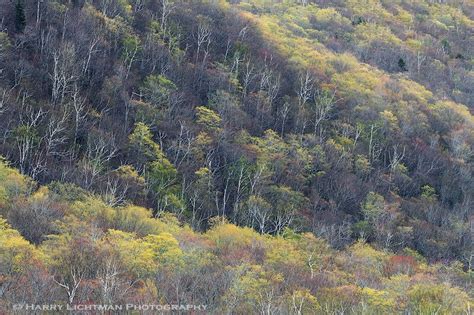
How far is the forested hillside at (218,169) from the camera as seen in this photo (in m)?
36.3

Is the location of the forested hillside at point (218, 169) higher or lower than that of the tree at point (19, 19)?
lower

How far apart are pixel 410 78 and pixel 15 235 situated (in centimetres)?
8038

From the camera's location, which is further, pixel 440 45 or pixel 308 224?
pixel 440 45

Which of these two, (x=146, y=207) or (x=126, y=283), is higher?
(x=126, y=283)

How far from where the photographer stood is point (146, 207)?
53.9 metres

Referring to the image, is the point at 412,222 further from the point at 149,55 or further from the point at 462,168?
the point at 149,55

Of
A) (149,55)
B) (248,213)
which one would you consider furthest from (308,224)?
(149,55)

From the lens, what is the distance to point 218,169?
63.6 m

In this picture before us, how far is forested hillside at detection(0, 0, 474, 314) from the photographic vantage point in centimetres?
3634

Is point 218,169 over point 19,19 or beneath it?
beneath

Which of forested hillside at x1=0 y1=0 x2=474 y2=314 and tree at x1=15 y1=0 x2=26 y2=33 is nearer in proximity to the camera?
forested hillside at x1=0 y1=0 x2=474 y2=314

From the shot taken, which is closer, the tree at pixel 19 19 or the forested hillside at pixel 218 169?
the forested hillside at pixel 218 169

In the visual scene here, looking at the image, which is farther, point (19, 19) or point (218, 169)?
point (218, 169)

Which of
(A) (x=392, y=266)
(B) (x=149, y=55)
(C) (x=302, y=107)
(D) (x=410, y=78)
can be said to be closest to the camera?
(A) (x=392, y=266)
